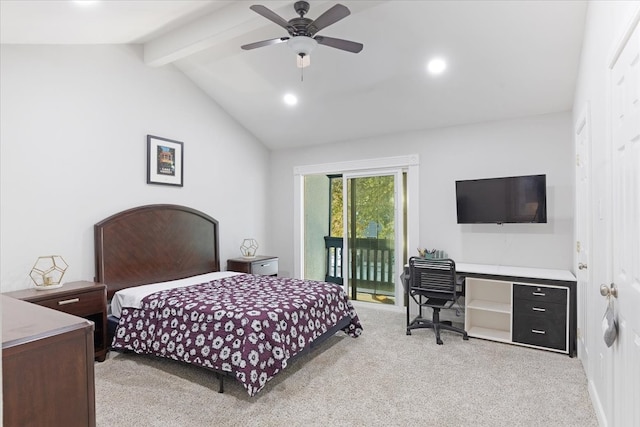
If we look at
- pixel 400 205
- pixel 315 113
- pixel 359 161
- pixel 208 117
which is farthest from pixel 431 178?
pixel 208 117

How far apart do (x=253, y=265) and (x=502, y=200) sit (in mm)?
3084

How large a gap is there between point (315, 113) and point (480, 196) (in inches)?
89.6

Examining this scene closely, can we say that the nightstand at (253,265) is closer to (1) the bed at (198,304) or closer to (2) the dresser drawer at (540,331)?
(1) the bed at (198,304)

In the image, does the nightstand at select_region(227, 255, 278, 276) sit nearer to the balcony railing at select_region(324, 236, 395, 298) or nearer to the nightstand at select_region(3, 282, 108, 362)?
the balcony railing at select_region(324, 236, 395, 298)

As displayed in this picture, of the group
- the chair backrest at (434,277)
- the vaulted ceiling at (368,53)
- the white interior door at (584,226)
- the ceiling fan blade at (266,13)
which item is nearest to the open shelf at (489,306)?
the chair backrest at (434,277)

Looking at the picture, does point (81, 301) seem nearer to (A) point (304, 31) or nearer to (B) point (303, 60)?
(B) point (303, 60)

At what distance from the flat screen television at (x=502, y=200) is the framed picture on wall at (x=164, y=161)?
330cm

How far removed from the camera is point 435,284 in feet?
12.1

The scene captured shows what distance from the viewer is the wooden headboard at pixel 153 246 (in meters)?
3.63

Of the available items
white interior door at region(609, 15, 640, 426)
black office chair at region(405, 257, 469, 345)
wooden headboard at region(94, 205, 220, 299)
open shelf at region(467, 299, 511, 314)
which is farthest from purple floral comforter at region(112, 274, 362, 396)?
white interior door at region(609, 15, 640, 426)

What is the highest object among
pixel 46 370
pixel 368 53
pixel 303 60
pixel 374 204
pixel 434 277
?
pixel 368 53

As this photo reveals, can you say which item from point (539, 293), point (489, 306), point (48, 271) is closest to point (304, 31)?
point (48, 271)

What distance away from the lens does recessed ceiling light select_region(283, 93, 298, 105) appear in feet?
14.8

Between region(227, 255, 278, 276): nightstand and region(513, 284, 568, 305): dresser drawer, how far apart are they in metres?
3.03
